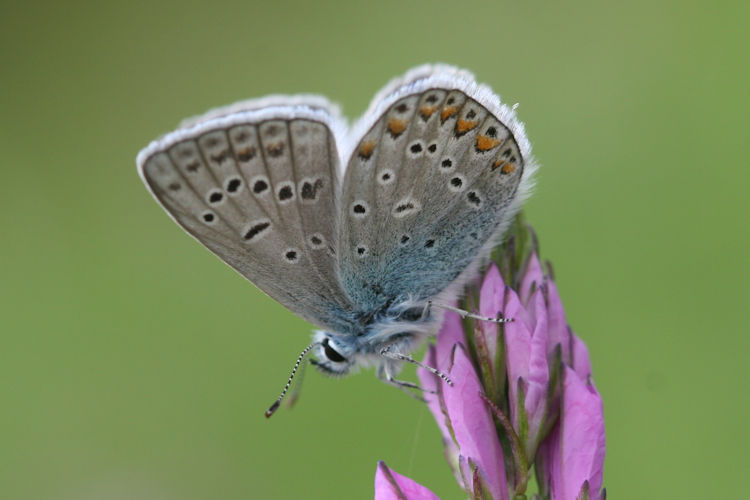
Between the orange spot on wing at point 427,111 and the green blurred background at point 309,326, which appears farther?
the green blurred background at point 309,326

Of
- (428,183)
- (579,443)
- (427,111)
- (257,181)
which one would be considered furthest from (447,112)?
(579,443)

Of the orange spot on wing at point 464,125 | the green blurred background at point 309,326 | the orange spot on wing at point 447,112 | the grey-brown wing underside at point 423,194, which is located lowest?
the green blurred background at point 309,326

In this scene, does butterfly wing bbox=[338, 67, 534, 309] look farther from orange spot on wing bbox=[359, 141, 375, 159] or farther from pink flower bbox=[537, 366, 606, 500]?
pink flower bbox=[537, 366, 606, 500]

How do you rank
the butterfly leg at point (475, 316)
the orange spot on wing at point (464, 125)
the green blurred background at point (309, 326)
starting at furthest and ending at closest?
the green blurred background at point (309, 326) → the orange spot on wing at point (464, 125) → the butterfly leg at point (475, 316)

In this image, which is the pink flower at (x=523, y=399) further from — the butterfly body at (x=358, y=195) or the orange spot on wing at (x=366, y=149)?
the orange spot on wing at (x=366, y=149)

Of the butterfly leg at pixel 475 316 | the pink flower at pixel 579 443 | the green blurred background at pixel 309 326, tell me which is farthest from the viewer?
the green blurred background at pixel 309 326

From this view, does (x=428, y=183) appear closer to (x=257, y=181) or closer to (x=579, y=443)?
(x=257, y=181)

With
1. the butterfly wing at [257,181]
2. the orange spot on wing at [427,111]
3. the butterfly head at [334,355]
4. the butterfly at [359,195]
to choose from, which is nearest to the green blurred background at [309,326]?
the butterfly head at [334,355]

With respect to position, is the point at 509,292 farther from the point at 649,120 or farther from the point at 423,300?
the point at 649,120

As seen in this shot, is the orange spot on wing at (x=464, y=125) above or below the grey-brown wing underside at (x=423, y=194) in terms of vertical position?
above
